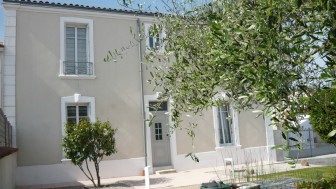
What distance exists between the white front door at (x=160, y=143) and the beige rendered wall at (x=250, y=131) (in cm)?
368

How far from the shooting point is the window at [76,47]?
1320 centimetres

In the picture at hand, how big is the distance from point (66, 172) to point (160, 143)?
4.09 meters

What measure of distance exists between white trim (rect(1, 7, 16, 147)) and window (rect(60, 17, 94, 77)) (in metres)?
1.71

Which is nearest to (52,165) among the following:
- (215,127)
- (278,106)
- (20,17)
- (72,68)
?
(72,68)

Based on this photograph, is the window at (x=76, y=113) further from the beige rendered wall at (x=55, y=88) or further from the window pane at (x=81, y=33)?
the window pane at (x=81, y=33)

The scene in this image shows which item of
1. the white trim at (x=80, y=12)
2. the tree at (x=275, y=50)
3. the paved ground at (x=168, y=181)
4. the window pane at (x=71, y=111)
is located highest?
the white trim at (x=80, y=12)

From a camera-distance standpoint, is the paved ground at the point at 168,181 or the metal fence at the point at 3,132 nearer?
the metal fence at the point at 3,132

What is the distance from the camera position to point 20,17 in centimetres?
1271

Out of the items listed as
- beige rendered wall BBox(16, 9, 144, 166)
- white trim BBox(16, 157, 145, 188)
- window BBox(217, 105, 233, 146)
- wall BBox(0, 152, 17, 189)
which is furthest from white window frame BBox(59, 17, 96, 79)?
window BBox(217, 105, 233, 146)

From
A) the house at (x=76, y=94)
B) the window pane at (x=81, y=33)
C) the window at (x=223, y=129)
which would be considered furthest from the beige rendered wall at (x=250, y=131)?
the window pane at (x=81, y=33)

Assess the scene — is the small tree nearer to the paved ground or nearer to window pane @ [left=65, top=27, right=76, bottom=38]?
the paved ground

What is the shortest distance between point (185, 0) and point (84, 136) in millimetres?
5932

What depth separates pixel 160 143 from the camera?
579 inches

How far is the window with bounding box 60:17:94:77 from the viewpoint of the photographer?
43.3ft
